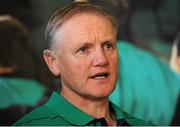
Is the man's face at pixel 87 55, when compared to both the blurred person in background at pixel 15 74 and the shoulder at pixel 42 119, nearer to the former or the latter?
the shoulder at pixel 42 119

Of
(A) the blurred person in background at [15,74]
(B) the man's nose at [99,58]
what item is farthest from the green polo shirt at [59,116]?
(A) the blurred person in background at [15,74]

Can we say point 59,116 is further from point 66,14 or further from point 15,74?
point 15,74

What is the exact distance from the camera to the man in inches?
31.8

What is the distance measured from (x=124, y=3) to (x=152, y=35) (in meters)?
0.23

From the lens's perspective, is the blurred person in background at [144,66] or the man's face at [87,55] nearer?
the man's face at [87,55]

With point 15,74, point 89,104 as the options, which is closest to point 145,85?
point 15,74

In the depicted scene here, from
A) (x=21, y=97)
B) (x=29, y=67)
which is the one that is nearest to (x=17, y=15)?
(x=29, y=67)

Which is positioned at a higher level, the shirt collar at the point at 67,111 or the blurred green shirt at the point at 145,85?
the shirt collar at the point at 67,111

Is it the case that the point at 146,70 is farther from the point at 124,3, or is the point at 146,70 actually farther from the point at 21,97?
the point at 21,97

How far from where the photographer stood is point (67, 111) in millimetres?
829

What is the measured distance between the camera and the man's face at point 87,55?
806mm

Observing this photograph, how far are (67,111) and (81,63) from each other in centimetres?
11

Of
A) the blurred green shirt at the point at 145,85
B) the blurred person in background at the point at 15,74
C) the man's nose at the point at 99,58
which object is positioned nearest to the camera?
the man's nose at the point at 99,58

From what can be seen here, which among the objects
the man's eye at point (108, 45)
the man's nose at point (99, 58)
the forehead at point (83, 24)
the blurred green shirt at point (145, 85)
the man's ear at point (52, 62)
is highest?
the forehead at point (83, 24)
